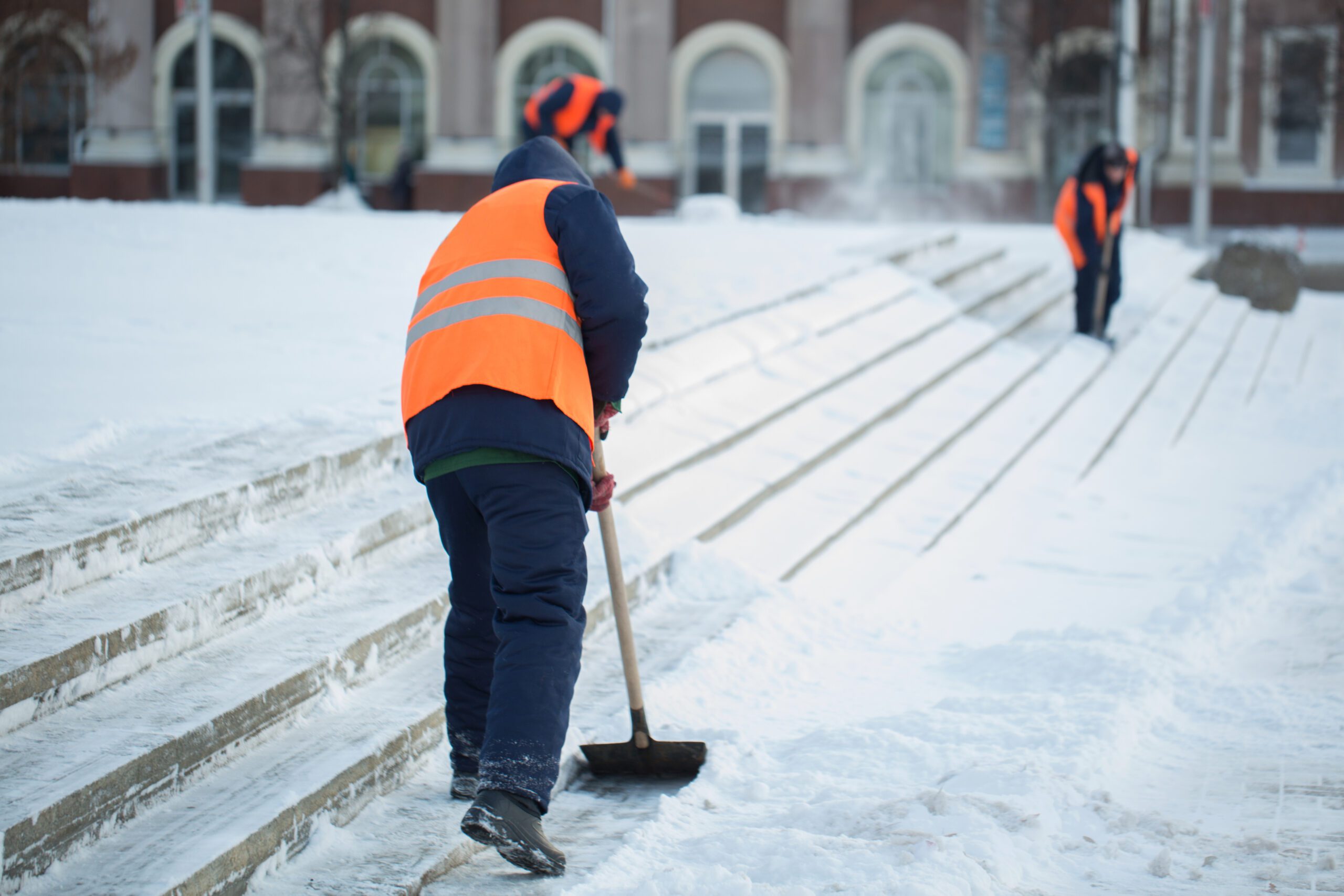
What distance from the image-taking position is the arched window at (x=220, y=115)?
91.7ft

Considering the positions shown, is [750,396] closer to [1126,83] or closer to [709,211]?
[709,211]

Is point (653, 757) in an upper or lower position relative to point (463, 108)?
lower

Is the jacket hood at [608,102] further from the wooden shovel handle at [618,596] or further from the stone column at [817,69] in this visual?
the stone column at [817,69]

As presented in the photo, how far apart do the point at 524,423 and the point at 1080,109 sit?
25572 millimetres

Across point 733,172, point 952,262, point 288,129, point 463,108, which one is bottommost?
point 952,262

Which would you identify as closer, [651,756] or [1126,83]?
[651,756]

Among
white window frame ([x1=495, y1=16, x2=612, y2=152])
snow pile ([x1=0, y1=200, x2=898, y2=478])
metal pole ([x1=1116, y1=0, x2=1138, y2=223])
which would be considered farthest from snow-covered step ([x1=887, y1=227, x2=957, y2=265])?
white window frame ([x1=495, y1=16, x2=612, y2=152])

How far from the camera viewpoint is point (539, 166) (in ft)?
10.3

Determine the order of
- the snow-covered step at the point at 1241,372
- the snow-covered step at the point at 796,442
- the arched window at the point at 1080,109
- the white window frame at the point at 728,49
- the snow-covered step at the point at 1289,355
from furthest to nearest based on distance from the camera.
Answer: the white window frame at the point at 728,49, the arched window at the point at 1080,109, the snow-covered step at the point at 1289,355, the snow-covered step at the point at 1241,372, the snow-covered step at the point at 796,442

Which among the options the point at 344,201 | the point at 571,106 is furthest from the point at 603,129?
the point at 344,201

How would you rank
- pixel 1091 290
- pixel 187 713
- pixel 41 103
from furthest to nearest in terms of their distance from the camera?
pixel 41 103, pixel 1091 290, pixel 187 713

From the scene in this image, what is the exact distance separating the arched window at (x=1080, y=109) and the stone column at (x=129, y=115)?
58.1 ft

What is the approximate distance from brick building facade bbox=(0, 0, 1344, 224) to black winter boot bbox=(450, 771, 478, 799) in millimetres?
22682

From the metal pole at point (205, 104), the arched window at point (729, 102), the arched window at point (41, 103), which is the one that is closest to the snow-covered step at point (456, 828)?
the arched window at point (41, 103)
